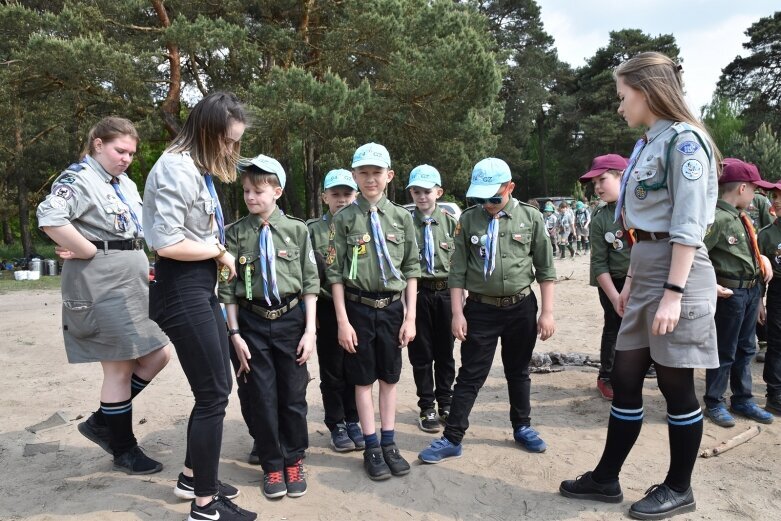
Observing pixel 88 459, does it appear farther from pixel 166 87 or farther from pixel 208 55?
pixel 166 87

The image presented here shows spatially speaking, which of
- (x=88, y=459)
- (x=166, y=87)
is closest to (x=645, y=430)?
(x=88, y=459)

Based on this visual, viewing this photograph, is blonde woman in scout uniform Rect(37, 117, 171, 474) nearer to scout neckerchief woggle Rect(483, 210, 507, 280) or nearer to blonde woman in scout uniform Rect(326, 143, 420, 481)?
blonde woman in scout uniform Rect(326, 143, 420, 481)

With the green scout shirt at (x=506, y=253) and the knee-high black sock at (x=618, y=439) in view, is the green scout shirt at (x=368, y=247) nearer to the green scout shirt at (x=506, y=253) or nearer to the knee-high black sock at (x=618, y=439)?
the green scout shirt at (x=506, y=253)

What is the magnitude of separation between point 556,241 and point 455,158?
5.61 m

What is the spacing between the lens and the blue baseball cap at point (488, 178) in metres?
3.74

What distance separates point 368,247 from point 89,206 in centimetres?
165

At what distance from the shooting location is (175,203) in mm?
2771

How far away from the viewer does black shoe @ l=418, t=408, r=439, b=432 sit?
4.46m

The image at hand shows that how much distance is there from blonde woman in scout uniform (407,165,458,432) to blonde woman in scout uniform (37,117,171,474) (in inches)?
72.1

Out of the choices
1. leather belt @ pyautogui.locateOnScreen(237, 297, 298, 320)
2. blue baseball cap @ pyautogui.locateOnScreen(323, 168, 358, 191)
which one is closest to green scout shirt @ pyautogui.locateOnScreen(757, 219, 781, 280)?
blue baseball cap @ pyautogui.locateOnScreen(323, 168, 358, 191)

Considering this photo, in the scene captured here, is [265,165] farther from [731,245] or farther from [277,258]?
[731,245]

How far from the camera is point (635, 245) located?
3010 millimetres

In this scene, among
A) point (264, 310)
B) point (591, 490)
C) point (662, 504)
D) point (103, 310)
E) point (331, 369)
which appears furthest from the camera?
point (331, 369)

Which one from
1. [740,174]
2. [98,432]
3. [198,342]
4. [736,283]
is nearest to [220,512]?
[198,342]
